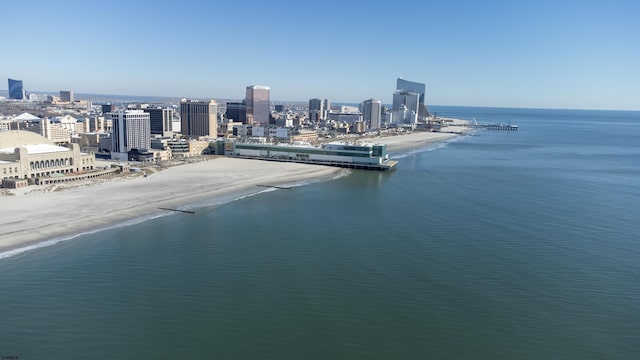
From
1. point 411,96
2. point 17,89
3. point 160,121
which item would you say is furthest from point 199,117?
point 17,89

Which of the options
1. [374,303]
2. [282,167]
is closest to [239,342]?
[374,303]

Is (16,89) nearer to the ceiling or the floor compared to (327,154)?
nearer to the ceiling

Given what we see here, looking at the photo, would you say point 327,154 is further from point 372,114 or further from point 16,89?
point 16,89

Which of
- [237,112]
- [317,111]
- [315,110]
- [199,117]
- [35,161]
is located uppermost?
[315,110]

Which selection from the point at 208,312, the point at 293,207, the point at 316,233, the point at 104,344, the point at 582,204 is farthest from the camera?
the point at 582,204

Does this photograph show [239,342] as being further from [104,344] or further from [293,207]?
[293,207]

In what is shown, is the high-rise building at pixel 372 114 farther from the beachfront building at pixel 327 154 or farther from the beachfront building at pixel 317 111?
the beachfront building at pixel 327 154

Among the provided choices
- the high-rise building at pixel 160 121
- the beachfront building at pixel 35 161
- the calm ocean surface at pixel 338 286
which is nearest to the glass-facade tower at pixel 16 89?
the high-rise building at pixel 160 121
